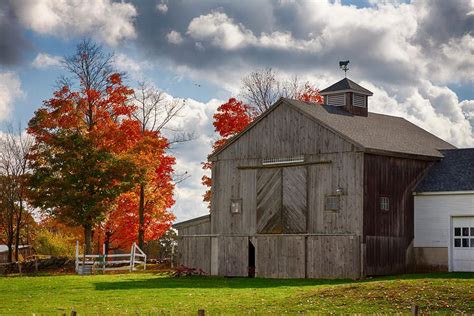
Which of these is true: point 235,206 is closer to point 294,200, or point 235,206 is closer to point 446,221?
point 294,200

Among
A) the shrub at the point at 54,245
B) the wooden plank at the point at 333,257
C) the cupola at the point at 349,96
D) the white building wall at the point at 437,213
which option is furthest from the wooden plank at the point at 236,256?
the shrub at the point at 54,245

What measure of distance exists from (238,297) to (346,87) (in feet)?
66.9

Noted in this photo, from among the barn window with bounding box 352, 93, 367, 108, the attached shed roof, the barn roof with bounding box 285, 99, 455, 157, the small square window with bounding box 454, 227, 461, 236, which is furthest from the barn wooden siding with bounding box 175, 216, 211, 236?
the small square window with bounding box 454, 227, 461, 236

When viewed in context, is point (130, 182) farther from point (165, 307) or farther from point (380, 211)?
point (165, 307)

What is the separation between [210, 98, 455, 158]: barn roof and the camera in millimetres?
44406

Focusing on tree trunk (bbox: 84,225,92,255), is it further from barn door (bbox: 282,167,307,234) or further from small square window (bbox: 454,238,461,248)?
small square window (bbox: 454,238,461,248)

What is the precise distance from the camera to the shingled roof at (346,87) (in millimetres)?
50500

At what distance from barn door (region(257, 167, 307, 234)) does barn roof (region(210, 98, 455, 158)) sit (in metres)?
2.72

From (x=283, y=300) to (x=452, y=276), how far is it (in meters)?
12.2

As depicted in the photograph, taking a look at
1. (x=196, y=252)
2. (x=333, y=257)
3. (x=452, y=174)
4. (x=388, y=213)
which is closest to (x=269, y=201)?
(x=333, y=257)

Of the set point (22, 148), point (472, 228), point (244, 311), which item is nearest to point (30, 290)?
point (244, 311)

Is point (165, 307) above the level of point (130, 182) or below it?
below

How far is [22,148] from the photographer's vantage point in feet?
228

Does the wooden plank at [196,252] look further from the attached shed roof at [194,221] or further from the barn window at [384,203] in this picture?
the barn window at [384,203]
